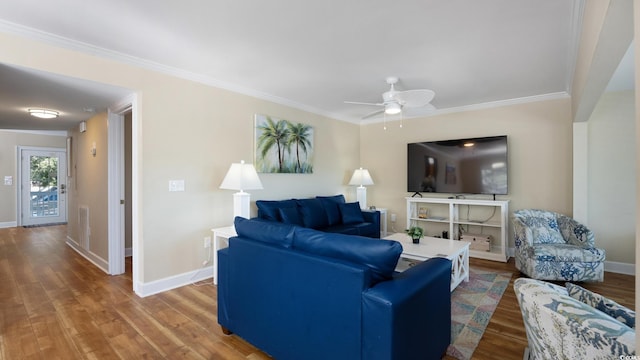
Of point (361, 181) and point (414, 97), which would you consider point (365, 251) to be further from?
point (361, 181)

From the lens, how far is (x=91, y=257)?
428cm

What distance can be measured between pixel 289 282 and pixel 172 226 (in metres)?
2.14

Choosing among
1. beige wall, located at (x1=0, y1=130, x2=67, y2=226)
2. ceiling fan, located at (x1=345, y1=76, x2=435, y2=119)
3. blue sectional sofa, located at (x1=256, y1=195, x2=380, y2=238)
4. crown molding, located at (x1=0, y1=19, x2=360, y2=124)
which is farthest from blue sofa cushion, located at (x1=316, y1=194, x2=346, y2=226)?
beige wall, located at (x1=0, y1=130, x2=67, y2=226)

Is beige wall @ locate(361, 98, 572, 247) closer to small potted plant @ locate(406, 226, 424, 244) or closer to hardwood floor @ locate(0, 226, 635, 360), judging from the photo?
hardwood floor @ locate(0, 226, 635, 360)

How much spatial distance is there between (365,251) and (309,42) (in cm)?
201

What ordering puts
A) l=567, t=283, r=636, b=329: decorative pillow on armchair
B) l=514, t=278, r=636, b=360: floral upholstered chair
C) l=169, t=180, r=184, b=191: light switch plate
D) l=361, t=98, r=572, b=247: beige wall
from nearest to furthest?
1. l=514, t=278, r=636, b=360: floral upholstered chair
2. l=567, t=283, r=636, b=329: decorative pillow on armchair
3. l=169, t=180, r=184, b=191: light switch plate
4. l=361, t=98, r=572, b=247: beige wall

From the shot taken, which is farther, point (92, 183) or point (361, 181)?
point (361, 181)

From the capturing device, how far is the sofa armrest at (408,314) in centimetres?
136

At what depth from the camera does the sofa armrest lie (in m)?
1.36

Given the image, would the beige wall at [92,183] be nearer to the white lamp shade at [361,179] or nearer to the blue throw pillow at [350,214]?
the blue throw pillow at [350,214]

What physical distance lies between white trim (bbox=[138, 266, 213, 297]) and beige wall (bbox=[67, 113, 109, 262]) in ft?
3.90

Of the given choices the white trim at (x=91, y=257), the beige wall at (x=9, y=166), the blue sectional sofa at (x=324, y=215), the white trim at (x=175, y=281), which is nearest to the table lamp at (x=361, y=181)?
the blue sectional sofa at (x=324, y=215)

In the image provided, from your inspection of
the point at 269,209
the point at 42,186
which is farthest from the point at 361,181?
the point at 42,186

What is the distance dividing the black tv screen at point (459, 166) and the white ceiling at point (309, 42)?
96cm
